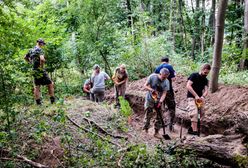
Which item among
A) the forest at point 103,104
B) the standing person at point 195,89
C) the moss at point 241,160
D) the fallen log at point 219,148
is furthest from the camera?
the standing person at point 195,89

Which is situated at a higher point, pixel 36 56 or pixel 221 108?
pixel 36 56

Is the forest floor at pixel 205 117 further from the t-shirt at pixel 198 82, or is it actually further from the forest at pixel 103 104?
the t-shirt at pixel 198 82

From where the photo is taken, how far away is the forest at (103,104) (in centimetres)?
521

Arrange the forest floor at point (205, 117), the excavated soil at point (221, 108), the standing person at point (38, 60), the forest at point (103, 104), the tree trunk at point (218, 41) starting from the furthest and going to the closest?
the tree trunk at point (218, 41) → the excavated soil at point (221, 108) → the standing person at point (38, 60) → the forest floor at point (205, 117) → the forest at point (103, 104)

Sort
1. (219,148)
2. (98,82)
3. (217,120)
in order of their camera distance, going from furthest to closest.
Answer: (98,82) → (217,120) → (219,148)

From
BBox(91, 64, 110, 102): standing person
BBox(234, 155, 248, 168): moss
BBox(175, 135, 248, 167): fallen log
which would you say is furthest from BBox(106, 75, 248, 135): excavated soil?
BBox(91, 64, 110, 102): standing person

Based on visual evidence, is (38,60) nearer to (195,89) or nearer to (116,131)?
(116,131)

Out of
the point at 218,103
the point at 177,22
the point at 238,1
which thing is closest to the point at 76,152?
the point at 218,103

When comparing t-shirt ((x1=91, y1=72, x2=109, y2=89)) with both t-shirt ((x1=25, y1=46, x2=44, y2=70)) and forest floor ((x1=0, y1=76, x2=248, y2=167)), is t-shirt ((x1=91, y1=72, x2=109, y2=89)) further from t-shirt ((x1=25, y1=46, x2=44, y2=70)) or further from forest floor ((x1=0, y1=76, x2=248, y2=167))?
t-shirt ((x1=25, y1=46, x2=44, y2=70))

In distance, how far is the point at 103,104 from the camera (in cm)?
1109

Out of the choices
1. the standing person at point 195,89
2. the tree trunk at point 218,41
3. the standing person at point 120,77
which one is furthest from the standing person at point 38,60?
the tree trunk at point 218,41

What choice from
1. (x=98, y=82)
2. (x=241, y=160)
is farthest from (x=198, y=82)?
(x=98, y=82)

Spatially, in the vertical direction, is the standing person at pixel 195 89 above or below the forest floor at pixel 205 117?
above

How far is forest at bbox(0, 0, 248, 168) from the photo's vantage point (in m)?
5.21
